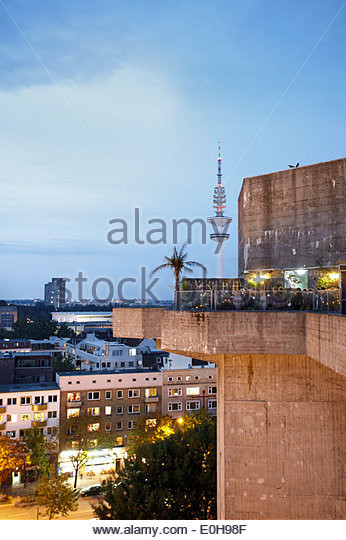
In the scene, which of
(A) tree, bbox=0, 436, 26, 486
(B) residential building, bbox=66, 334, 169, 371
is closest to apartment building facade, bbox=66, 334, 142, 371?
(B) residential building, bbox=66, 334, 169, 371

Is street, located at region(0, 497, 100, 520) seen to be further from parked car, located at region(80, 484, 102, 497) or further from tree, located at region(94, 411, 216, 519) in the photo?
tree, located at region(94, 411, 216, 519)

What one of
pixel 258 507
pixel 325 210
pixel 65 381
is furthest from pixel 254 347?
pixel 65 381

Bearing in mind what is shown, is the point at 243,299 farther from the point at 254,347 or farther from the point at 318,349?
the point at 318,349

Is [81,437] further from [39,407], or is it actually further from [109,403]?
[109,403]

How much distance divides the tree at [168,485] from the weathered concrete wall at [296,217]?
1007cm

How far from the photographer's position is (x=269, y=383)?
12.3m

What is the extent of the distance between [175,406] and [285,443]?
33.2 meters

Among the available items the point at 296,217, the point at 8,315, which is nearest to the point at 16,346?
the point at 296,217

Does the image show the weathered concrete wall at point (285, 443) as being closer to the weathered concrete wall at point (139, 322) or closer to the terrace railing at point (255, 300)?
the terrace railing at point (255, 300)

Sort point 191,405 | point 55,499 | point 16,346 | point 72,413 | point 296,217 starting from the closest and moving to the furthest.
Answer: point 296,217 → point 55,499 → point 72,413 → point 191,405 → point 16,346

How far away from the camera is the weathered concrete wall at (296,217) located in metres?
14.0

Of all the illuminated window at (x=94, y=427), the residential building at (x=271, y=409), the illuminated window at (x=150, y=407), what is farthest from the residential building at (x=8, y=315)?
the residential building at (x=271, y=409)

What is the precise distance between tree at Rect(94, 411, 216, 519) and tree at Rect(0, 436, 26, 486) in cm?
1624

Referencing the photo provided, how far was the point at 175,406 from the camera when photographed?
43625mm
